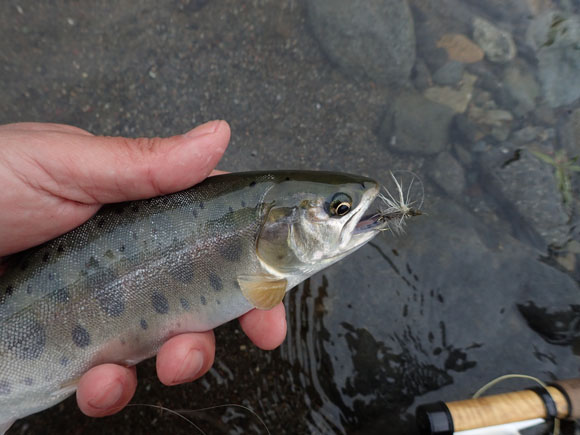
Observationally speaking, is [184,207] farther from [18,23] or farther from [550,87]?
[550,87]

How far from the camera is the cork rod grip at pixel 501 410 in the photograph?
238 cm

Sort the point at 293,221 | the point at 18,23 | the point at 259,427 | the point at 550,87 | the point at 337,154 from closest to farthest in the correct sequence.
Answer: the point at 293,221 < the point at 259,427 < the point at 18,23 < the point at 337,154 < the point at 550,87

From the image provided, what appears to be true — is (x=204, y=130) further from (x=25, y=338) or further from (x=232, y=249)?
(x=25, y=338)

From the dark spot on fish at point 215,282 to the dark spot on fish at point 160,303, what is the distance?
281 mm

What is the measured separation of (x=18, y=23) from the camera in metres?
3.92

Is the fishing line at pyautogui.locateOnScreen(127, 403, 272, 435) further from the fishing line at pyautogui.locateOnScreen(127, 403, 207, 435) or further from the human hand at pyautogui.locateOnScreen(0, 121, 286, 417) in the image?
the human hand at pyautogui.locateOnScreen(0, 121, 286, 417)

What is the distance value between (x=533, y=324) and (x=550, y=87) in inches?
112

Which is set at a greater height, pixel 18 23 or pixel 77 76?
pixel 18 23

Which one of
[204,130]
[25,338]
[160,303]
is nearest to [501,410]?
[160,303]

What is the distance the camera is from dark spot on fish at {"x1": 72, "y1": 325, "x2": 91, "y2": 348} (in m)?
2.23

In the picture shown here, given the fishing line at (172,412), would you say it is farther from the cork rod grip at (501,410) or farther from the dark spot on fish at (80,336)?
the cork rod grip at (501,410)

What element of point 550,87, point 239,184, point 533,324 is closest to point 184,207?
point 239,184

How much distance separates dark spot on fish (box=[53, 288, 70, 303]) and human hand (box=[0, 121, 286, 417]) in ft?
1.47

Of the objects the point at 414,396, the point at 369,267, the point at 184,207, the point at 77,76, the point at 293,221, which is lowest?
the point at 414,396
